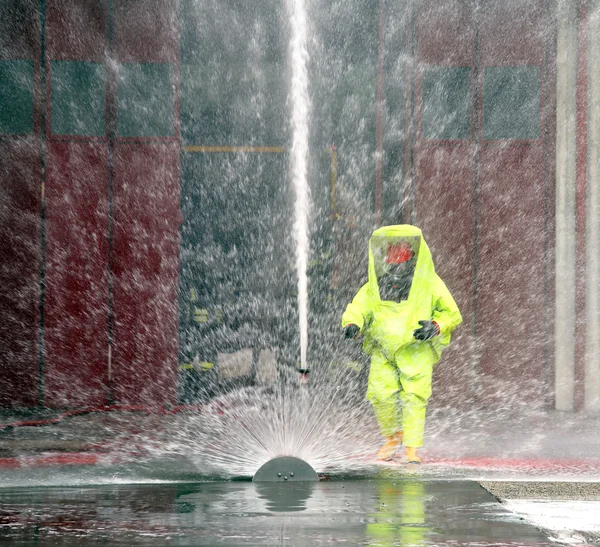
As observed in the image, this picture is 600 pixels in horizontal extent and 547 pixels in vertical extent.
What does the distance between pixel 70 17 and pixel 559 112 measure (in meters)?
4.57

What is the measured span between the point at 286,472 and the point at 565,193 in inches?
192

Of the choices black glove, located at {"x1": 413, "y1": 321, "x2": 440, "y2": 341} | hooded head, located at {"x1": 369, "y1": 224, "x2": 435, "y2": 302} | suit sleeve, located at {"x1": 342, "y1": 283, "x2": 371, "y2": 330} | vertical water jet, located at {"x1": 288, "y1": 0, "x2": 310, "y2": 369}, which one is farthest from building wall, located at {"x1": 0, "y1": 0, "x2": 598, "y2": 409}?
black glove, located at {"x1": 413, "y1": 321, "x2": 440, "y2": 341}

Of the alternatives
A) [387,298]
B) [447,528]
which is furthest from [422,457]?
[447,528]

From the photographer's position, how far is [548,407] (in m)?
9.13

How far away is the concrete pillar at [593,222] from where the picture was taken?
29.2 ft

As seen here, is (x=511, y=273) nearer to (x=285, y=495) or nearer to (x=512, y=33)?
(x=512, y=33)

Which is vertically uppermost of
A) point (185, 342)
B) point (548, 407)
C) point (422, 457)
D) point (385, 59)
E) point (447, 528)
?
point (385, 59)

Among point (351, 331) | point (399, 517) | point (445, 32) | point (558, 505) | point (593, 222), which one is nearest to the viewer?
point (399, 517)

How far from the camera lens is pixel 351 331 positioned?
5.93m

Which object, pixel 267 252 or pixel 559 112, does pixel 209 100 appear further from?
pixel 559 112

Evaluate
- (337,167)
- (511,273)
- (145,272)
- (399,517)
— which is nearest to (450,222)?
(511,273)

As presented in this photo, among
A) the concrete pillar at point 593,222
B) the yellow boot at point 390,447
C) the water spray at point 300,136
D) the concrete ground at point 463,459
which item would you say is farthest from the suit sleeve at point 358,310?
the concrete pillar at point 593,222

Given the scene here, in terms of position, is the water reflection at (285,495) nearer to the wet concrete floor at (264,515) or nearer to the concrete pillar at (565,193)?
the wet concrete floor at (264,515)

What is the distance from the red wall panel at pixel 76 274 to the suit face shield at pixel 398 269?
3634mm
